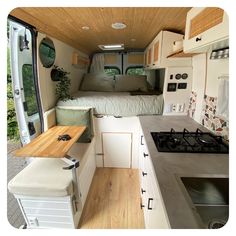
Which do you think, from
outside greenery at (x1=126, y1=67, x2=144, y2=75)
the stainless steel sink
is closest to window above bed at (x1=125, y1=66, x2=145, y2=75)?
outside greenery at (x1=126, y1=67, x2=144, y2=75)

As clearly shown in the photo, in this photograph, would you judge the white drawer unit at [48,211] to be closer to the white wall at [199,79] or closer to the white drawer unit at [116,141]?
the white drawer unit at [116,141]

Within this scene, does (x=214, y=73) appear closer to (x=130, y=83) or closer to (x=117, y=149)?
(x=117, y=149)

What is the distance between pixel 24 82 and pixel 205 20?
175cm

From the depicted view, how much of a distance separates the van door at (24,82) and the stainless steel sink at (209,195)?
1.72 m

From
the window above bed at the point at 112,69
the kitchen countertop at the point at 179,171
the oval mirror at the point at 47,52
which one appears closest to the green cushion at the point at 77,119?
the oval mirror at the point at 47,52

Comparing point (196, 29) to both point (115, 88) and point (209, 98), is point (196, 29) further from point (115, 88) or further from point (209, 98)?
point (115, 88)

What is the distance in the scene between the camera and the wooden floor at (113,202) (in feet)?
5.63

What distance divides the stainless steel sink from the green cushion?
4.91 ft

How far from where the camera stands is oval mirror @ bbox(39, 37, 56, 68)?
1992mm

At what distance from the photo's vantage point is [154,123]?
195cm

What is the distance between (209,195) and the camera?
1.04m

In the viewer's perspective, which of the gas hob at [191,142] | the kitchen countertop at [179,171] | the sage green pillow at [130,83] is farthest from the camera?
the sage green pillow at [130,83]
